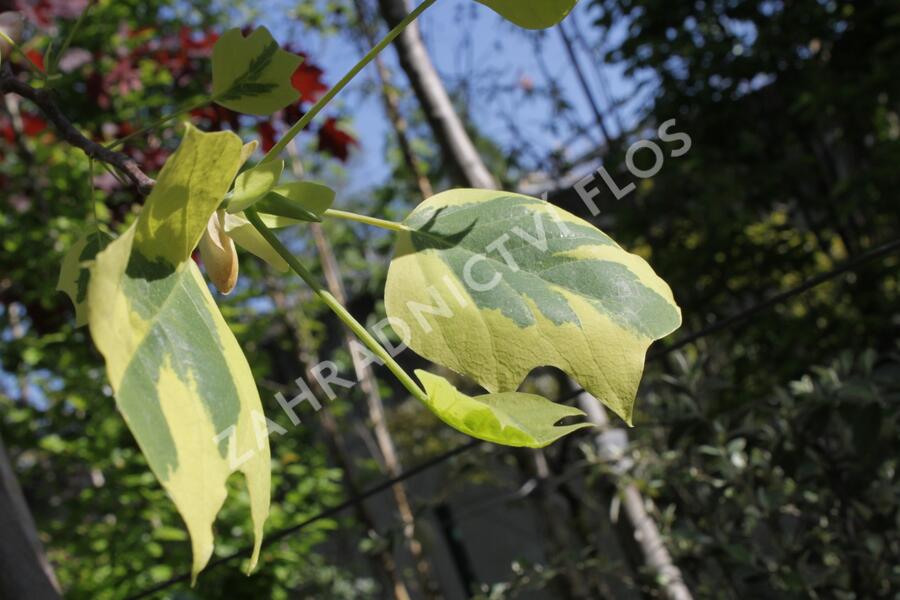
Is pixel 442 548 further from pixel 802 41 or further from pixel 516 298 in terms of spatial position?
pixel 516 298

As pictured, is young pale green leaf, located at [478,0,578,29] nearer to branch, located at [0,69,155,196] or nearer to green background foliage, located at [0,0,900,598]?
branch, located at [0,69,155,196]

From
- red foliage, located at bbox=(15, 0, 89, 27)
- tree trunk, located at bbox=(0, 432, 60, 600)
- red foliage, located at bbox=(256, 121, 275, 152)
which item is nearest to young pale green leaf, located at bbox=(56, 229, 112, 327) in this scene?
tree trunk, located at bbox=(0, 432, 60, 600)

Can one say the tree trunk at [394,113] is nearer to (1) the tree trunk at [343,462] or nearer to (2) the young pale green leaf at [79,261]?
(1) the tree trunk at [343,462]

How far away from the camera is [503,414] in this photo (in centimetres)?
23

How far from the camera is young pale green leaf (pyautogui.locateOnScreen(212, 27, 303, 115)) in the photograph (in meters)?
0.36

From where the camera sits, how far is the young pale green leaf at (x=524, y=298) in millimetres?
278

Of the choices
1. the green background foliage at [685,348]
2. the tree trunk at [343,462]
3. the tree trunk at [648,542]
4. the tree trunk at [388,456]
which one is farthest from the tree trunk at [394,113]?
the tree trunk at [648,542]

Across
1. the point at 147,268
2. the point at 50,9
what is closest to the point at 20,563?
the point at 147,268

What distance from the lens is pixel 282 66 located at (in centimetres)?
36

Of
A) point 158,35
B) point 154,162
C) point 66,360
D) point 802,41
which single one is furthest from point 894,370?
point 158,35

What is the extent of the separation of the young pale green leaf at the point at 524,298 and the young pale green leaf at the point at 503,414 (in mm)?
28

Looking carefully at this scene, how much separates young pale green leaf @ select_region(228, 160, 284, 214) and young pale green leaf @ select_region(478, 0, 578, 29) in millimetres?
94

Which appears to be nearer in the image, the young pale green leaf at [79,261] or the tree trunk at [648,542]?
the young pale green leaf at [79,261]

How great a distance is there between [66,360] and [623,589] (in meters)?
2.25
